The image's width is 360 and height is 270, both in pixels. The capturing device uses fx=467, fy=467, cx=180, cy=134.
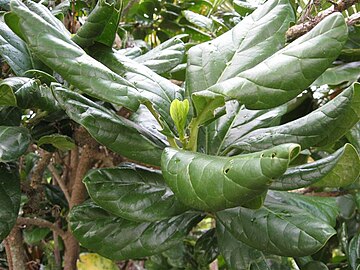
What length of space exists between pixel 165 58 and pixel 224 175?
31 centimetres

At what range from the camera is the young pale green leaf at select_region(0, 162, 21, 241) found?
619 mm

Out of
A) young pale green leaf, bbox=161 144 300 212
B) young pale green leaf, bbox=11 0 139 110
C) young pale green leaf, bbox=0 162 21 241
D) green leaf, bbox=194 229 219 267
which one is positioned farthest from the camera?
green leaf, bbox=194 229 219 267

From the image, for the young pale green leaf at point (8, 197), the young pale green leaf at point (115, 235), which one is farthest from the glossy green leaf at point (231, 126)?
the young pale green leaf at point (8, 197)

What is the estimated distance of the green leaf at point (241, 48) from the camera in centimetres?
57

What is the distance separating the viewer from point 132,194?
0.60 meters

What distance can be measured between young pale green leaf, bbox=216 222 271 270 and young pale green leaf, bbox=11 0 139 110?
28 cm

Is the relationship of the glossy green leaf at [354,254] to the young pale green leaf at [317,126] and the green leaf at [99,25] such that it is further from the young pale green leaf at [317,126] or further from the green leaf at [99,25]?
the green leaf at [99,25]

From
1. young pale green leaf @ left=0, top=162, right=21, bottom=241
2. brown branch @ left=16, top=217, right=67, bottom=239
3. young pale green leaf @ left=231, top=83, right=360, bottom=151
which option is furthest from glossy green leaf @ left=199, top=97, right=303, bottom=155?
brown branch @ left=16, top=217, right=67, bottom=239

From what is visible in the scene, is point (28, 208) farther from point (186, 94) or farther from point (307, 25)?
point (307, 25)

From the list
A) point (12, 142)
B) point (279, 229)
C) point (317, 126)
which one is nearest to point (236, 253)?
point (279, 229)

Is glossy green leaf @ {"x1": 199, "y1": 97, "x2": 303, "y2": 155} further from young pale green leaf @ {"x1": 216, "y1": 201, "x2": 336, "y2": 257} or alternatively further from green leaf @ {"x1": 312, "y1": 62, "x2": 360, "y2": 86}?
green leaf @ {"x1": 312, "y1": 62, "x2": 360, "y2": 86}

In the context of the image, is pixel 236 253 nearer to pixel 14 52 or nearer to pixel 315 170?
pixel 315 170

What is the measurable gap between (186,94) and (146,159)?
0.10 meters

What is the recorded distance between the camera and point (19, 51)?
661mm
